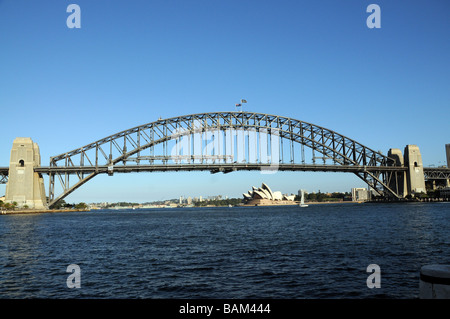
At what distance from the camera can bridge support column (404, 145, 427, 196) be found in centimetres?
11188

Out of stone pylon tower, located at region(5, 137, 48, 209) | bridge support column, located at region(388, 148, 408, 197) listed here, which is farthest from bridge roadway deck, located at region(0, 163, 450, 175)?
bridge support column, located at region(388, 148, 408, 197)

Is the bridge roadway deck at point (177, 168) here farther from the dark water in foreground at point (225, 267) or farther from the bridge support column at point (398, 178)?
the dark water in foreground at point (225, 267)

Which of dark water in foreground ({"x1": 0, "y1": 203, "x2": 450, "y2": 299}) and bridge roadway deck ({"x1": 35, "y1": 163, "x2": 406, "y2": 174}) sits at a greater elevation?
bridge roadway deck ({"x1": 35, "y1": 163, "x2": 406, "y2": 174})

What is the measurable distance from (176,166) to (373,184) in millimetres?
57662

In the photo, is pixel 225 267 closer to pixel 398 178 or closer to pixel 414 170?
pixel 414 170

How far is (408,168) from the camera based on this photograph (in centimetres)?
11238

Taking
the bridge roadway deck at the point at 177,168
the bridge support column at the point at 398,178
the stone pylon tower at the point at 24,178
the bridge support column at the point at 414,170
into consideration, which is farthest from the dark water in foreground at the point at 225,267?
the bridge support column at the point at 398,178

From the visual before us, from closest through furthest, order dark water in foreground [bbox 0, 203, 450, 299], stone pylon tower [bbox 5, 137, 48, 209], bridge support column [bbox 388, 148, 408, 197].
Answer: dark water in foreground [bbox 0, 203, 450, 299]
stone pylon tower [bbox 5, 137, 48, 209]
bridge support column [bbox 388, 148, 408, 197]

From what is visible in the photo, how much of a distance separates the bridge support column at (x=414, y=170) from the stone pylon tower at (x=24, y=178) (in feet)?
327

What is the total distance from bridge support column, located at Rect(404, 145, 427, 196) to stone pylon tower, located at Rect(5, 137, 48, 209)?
327ft

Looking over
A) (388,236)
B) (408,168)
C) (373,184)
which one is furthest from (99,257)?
(408,168)

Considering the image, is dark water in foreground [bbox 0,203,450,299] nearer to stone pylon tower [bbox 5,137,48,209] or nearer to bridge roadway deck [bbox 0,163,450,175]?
bridge roadway deck [bbox 0,163,450,175]

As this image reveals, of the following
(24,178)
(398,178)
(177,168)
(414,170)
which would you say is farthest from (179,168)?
(414,170)

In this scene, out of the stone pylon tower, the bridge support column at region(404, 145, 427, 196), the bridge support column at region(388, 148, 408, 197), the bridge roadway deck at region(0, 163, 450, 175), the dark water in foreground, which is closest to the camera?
the dark water in foreground
